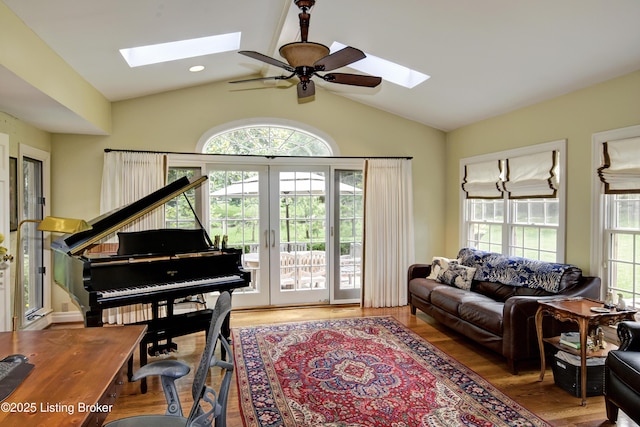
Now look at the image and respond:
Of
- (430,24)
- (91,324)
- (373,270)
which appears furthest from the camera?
(373,270)

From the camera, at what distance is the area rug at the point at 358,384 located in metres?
2.71

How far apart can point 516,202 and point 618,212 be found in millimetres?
1267

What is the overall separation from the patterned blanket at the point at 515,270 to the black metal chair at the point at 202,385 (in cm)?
337

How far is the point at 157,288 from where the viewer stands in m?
3.40

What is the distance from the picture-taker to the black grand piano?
313 centimetres

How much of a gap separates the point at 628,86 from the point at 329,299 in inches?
164

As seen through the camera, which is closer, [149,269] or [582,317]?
[582,317]

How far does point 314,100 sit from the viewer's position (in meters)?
5.55

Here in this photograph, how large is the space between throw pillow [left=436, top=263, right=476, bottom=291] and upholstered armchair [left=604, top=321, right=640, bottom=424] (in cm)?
192

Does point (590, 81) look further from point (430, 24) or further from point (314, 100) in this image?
point (314, 100)

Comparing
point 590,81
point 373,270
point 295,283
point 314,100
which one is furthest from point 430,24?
point 295,283

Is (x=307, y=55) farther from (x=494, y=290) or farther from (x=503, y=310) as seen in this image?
(x=494, y=290)

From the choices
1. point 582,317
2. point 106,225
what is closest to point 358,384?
point 582,317

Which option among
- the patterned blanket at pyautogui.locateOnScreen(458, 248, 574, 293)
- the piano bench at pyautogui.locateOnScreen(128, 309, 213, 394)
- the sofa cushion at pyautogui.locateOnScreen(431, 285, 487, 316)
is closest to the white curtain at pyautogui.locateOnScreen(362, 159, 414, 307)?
the patterned blanket at pyautogui.locateOnScreen(458, 248, 574, 293)
